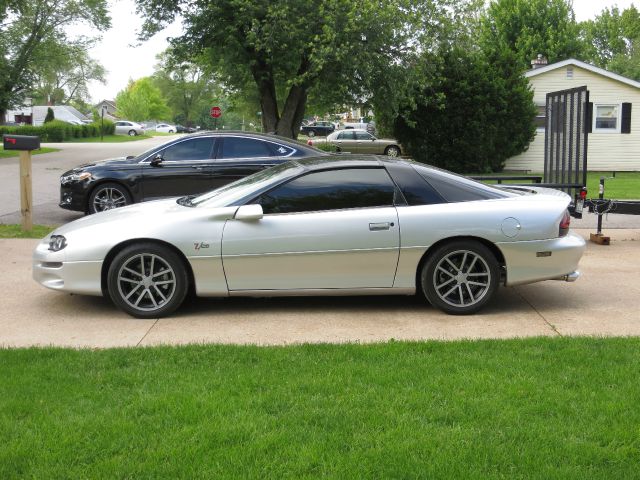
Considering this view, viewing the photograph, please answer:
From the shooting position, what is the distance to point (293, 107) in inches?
1062

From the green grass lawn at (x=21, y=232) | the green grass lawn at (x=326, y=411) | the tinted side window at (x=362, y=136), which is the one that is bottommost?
the green grass lawn at (x=326, y=411)

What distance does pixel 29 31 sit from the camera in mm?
36094

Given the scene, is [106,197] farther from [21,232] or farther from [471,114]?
[471,114]

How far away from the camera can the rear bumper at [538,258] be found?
662 cm

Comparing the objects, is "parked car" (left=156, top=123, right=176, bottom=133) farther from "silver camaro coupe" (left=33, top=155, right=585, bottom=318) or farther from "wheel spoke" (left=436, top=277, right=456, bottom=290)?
"wheel spoke" (left=436, top=277, right=456, bottom=290)

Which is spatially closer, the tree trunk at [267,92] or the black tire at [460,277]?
the black tire at [460,277]

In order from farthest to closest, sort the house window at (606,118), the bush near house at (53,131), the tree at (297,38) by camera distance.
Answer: the bush near house at (53,131), the house window at (606,118), the tree at (297,38)

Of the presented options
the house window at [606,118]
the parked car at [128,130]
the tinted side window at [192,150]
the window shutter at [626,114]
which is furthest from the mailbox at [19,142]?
the parked car at [128,130]

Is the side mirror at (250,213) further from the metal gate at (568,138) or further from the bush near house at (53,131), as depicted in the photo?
the bush near house at (53,131)

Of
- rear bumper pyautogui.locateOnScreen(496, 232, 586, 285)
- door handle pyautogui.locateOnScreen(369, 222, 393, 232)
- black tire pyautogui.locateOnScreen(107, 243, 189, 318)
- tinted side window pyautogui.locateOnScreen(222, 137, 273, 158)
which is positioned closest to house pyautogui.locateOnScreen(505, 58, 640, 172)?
tinted side window pyautogui.locateOnScreen(222, 137, 273, 158)

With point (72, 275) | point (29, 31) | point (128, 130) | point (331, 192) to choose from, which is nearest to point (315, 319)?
point (331, 192)

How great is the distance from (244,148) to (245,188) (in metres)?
5.63

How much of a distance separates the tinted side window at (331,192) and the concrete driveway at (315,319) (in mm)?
937

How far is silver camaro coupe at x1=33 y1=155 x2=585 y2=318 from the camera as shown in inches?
255
